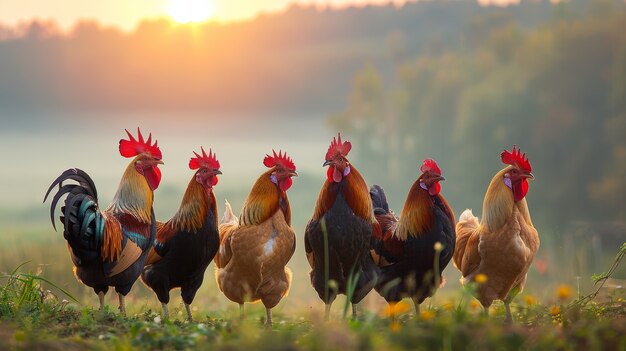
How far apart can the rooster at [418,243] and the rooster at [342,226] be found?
28 centimetres

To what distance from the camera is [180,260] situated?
748 centimetres

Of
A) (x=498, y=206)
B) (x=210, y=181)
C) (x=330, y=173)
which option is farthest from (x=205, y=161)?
(x=498, y=206)

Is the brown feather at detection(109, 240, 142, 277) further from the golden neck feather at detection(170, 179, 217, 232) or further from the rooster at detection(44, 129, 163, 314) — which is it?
the golden neck feather at detection(170, 179, 217, 232)

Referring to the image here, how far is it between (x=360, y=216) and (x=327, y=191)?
40cm

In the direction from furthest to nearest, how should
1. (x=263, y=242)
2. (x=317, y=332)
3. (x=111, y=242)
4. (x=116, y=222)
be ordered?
(x=263, y=242) → (x=116, y=222) → (x=111, y=242) → (x=317, y=332)

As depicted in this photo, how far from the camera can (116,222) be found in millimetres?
7180

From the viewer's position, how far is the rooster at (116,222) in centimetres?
691

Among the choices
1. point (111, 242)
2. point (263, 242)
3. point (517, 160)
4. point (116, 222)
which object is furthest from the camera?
point (517, 160)

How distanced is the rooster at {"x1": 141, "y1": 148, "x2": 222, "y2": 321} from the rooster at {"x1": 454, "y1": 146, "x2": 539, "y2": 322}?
2.56 metres

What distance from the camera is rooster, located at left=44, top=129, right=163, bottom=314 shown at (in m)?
6.91

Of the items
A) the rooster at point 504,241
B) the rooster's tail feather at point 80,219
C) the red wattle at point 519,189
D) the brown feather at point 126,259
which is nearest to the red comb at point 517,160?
the rooster at point 504,241

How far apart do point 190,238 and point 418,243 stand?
2.23 metres

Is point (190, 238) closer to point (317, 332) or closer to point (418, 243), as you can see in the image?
point (418, 243)

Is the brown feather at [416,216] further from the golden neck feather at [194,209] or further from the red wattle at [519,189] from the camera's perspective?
the golden neck feather at [194,209]
